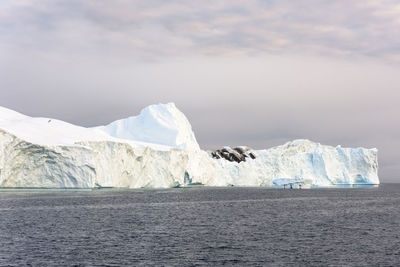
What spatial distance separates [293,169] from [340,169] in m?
12.0

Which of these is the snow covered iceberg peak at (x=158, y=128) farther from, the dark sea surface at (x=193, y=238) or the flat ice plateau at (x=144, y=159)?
the dark sea surface at (x=193, y=238)

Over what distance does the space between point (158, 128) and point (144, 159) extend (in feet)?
72.5

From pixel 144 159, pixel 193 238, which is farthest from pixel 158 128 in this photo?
pixel 193 238

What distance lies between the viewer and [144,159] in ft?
286

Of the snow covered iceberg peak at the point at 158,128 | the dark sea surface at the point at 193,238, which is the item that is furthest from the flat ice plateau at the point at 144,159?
the dark sea surface at the point at 193,238

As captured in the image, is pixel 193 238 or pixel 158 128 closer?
pixel 193 238

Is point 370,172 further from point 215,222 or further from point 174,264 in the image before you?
point 174,264

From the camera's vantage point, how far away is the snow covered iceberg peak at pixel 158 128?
107 meters

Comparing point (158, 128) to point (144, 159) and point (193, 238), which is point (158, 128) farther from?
point (193, 238)

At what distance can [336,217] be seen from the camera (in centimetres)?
4625

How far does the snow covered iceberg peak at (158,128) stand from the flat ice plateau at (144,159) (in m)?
0.22

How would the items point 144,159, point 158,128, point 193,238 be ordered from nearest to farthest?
point 193,238 → point 144,159 → point 158,128

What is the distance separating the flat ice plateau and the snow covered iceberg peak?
0.22 m

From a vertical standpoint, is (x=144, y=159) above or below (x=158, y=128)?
below
